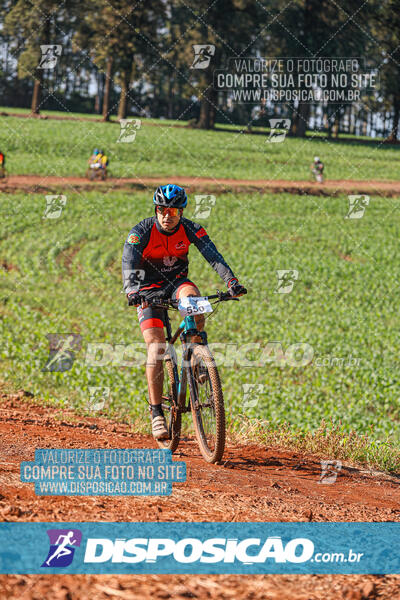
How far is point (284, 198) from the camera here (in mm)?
40125

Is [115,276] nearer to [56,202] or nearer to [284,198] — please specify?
[56,202]

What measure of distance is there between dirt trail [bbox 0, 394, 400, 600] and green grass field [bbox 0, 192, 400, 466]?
1.75 metres

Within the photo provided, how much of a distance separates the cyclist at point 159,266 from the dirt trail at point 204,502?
3.60ft

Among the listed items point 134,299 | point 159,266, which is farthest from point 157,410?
point 159,266

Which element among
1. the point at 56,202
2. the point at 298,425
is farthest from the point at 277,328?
the point at 56,202

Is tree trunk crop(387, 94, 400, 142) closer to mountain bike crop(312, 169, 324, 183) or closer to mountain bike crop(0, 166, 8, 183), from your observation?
mountain bike crop(312, 169, 324, 183)

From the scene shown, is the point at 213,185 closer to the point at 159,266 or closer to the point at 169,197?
the point at 159,266

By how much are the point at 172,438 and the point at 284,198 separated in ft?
115

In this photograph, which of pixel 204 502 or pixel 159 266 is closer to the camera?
pixel 204 502

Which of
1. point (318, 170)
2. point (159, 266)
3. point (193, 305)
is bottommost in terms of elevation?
point (193, 305)

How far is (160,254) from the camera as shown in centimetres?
637

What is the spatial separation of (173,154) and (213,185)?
460 inches

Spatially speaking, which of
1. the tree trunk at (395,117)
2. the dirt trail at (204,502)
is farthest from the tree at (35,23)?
the dirt trail at (204,502)

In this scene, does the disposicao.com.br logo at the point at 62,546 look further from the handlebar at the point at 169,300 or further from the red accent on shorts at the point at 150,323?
the red accent on shorts at the point at 150,323
